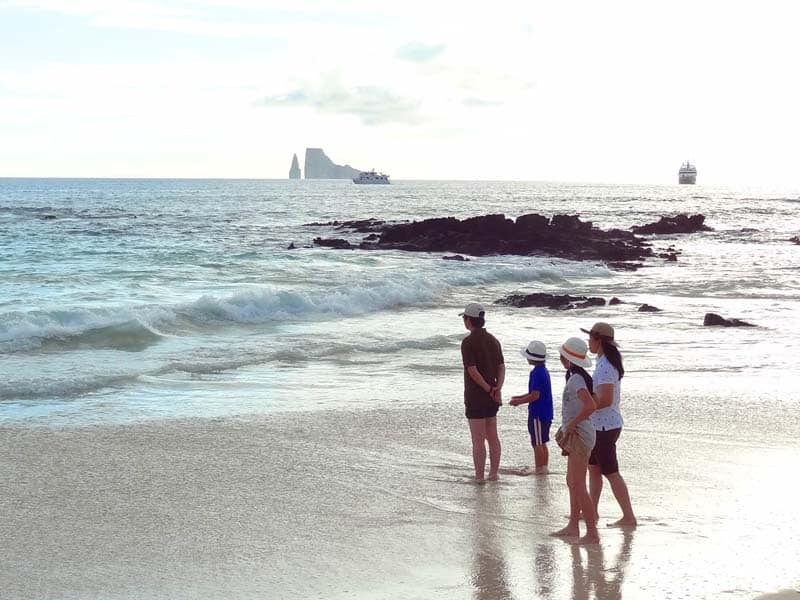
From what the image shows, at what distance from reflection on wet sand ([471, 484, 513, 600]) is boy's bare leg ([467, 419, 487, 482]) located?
1.10 feet

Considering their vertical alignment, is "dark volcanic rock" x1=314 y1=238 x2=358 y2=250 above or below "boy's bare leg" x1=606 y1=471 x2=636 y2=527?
above

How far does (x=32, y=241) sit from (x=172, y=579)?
118 feet

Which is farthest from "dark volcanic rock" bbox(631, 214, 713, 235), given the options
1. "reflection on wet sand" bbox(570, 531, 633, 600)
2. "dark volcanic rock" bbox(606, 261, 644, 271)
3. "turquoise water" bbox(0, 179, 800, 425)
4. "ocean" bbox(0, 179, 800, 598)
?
"reflection on wet sand" bbox(570, 531, 633, 600)

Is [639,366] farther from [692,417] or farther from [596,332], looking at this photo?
[596,332]

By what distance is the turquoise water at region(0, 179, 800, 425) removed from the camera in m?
11.9

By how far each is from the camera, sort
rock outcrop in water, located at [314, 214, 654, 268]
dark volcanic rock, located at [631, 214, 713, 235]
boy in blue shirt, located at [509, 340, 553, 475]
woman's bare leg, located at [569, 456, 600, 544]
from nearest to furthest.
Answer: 1. woman's bare leg, located at [569, 456, 600, 544]
2. boy in blue shirt, located at [509, 340, 553, 475]
3. rock outcrop in water, located at [314, 214, 654, 268]
4. dark volcanic rock, located at [631, 214, 713, 235]

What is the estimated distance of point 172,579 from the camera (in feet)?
19.2

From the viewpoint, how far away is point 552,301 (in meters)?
22.5

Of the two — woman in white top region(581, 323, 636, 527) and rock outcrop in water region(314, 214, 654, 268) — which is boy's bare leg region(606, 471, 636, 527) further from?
rock outcrop in water region(314, 214, 654, 268)

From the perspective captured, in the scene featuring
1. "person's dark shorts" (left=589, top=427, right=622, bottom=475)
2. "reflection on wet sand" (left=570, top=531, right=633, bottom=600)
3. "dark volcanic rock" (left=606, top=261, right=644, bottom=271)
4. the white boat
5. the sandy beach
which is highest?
the white boat

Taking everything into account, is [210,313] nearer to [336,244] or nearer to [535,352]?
[535,352]

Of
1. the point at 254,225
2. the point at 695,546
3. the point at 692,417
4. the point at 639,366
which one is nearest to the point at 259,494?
the point at 695,546

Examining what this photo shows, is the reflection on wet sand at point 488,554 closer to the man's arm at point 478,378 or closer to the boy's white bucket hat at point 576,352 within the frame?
the man's arm at point 478,378

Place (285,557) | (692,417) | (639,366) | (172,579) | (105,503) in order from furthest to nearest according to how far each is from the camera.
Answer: (639,366) < (692,417) < (105,503) < (285,557) < (172,579)
